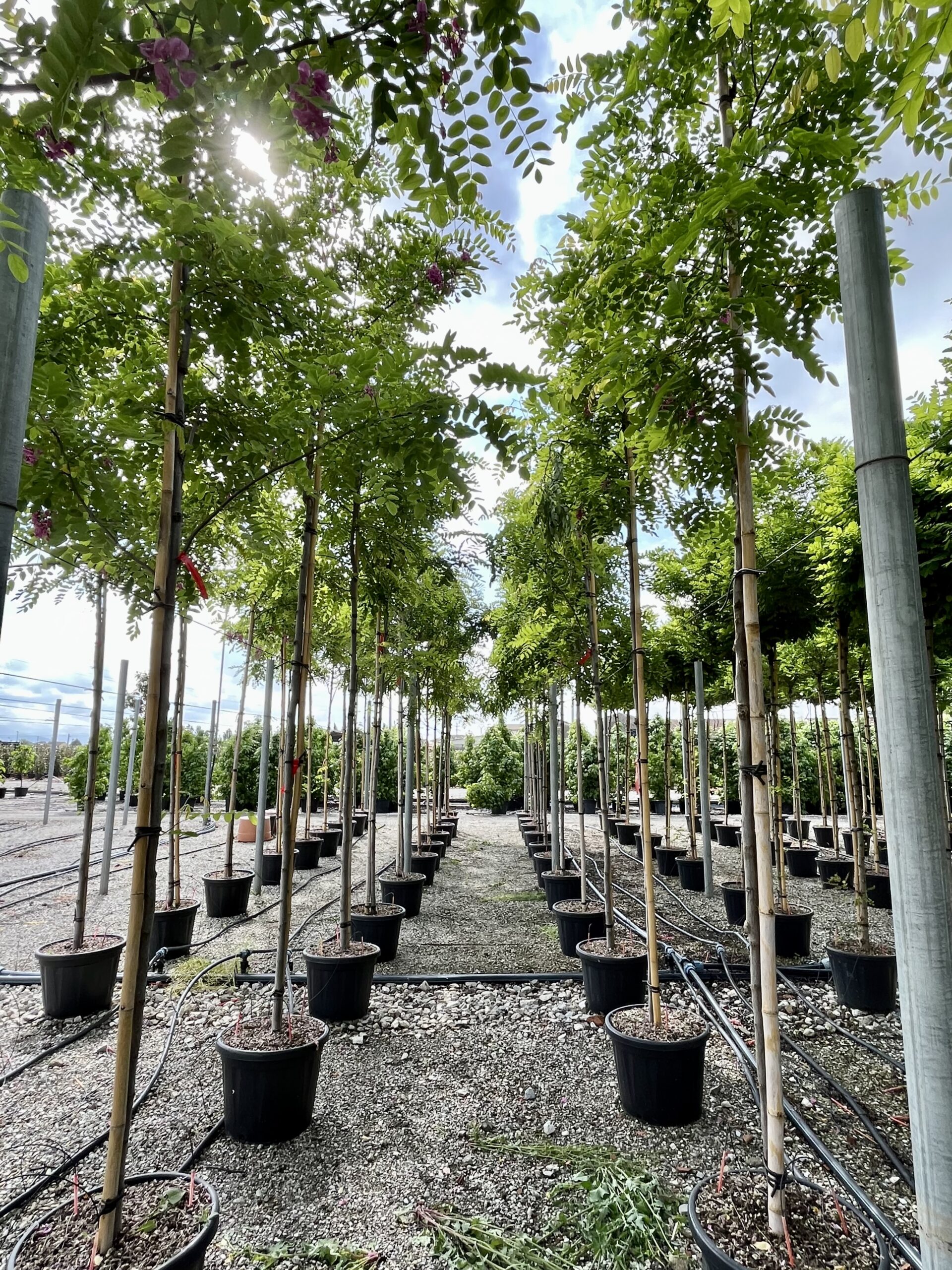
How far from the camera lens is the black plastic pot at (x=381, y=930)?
511cm

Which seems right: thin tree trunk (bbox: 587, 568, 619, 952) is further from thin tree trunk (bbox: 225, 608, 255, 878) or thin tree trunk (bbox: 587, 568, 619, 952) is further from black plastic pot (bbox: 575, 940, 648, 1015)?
thin tree trunk (bbox: 225, 608, 255, 878)

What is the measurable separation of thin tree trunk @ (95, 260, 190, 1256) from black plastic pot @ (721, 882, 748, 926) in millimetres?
5715

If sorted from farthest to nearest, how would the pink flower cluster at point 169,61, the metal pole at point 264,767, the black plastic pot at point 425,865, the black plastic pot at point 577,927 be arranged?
the black plastic pot at point 425,865 < the metal pole at point 264,767 < the black plastic pot at point 577,927 < the pink flower cluster at point 169,61

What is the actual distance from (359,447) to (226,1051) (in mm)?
2503

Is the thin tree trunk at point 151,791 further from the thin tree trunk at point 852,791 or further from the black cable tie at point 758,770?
the thin tree trunk at point 852,791

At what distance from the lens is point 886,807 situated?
3.42 feet

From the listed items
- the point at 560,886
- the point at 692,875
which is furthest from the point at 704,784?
the point at 560,886

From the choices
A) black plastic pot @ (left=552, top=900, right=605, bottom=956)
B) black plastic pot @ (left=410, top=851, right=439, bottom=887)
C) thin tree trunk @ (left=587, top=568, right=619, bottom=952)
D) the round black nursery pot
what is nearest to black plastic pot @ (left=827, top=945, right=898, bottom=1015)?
thin tree trunk @ (left=587, top=568, right=619, bottom=952)

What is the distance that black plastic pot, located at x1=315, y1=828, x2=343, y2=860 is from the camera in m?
10.2

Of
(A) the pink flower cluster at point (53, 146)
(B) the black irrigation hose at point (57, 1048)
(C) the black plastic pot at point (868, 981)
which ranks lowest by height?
(B) the black irrigation hose at point (57, 1048)

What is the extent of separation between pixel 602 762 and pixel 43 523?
4.37m

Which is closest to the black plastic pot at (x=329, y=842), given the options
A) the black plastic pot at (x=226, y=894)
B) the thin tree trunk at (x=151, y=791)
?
the black plastic pot at (x=226, y=894)

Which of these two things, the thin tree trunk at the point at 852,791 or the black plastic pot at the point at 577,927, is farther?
the black plastic pot at the point at 577,927

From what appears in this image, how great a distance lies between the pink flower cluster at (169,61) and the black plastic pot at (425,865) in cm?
784
